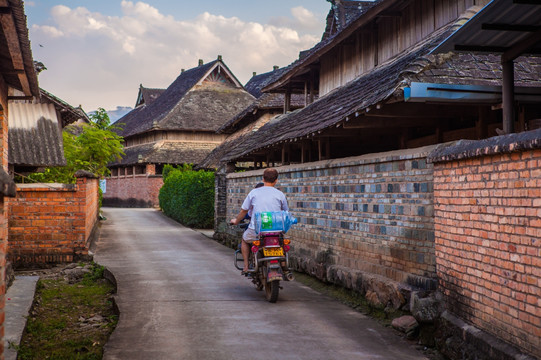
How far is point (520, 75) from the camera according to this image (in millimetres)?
8414

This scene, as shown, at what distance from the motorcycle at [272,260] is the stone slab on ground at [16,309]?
3058 millimetres

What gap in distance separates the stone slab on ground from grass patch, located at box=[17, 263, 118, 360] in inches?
5.3

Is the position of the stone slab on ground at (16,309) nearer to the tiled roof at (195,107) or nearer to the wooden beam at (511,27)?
the wooden beam at (511,27)

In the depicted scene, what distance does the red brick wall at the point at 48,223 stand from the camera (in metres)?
12.1

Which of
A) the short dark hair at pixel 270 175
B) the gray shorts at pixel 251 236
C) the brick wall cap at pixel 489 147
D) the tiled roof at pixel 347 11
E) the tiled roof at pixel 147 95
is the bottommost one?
the gray shorts at pixel 251 236

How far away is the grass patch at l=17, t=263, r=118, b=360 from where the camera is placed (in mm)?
6055

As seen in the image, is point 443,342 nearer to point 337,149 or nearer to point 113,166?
point 337,149

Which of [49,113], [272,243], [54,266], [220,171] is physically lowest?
[54,266]

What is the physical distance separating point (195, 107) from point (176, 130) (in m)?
2.55

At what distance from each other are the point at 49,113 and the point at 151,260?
22.6ft

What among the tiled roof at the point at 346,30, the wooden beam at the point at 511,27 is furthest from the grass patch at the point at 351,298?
the tiled roof at the point at 346,30

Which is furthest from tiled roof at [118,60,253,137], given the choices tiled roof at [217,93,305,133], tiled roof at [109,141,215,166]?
tiled roof at [217,93,305,133]

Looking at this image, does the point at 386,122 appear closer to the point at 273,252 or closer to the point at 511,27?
the point at 273,252

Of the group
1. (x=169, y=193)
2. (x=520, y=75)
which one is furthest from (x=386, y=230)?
(x=169, y=193)
